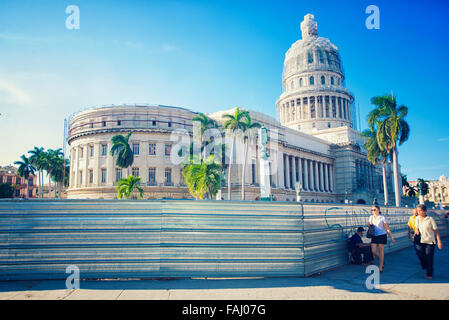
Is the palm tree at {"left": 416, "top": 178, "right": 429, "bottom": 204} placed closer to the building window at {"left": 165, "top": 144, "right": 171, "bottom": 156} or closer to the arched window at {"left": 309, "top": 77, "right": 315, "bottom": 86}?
the building window at {"left": 165, "top": 144, "right": 171, "bottom": 156}

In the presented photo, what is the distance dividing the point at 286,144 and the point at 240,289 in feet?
182

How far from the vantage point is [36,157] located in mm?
71250

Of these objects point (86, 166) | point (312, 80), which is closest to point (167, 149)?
point (86, 166)

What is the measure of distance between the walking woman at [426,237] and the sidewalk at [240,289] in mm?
445

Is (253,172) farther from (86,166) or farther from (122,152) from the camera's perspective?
(86,166)

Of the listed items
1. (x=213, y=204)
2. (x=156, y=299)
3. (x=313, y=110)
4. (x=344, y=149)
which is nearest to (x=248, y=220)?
(x=213, y=204)

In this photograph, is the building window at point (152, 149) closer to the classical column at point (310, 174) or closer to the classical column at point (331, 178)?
the classical column at point (310, 174)

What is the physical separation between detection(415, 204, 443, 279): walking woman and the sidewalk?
0.44 metres

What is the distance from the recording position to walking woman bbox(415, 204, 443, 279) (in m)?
8.52

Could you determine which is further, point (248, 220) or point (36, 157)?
point (36, 157)

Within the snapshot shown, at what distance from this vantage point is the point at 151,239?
25.7 ft

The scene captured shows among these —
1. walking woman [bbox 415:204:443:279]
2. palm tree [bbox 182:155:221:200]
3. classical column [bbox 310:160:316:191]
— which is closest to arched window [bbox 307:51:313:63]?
classical column [bbox 310:160:316:191]

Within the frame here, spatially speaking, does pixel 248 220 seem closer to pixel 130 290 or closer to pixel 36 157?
pixel 130 290

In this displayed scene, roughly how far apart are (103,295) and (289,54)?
101m
